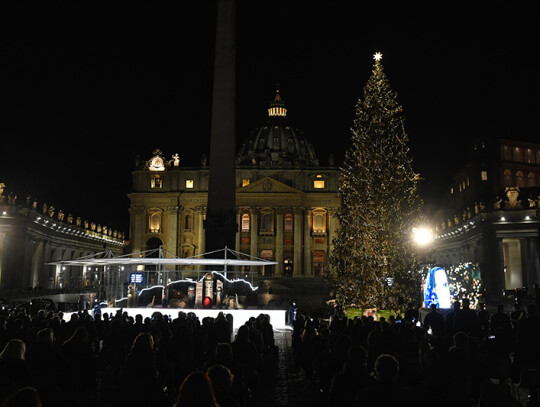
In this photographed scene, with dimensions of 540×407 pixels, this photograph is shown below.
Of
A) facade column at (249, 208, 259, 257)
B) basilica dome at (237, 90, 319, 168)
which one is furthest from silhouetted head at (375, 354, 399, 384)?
basilica dome at (237, 90, 319, 168)

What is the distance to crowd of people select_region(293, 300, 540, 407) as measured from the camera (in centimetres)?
479

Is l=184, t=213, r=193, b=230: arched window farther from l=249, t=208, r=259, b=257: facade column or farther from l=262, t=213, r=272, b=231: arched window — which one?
l=262, t=213, r=272, b=231: arched window

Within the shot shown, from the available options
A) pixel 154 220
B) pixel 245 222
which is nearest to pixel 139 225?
pixel 154 220

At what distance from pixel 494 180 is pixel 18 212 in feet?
171

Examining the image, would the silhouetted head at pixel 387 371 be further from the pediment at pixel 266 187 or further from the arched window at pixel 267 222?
the arched window at pixel 267 222

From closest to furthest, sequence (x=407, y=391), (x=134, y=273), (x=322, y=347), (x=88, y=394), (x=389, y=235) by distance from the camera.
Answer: (x=407, y=391)
(x=88, y=394)
(x=322, y=347)
(x=389, y=235)
(x=134, y=273)

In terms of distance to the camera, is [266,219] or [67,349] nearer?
[67,349]

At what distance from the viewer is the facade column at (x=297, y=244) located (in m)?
85.3

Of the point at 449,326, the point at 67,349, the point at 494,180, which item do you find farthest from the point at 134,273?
the point at 494,180

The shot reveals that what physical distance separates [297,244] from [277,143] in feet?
119

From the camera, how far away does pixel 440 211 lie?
8744 centimetres

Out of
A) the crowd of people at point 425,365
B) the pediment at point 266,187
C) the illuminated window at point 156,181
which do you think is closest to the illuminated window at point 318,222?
the pediment at point 266,187

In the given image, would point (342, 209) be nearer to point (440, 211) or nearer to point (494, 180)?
point (494, 180)

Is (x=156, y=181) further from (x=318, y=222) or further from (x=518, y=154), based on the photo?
(x=518, y=154)
